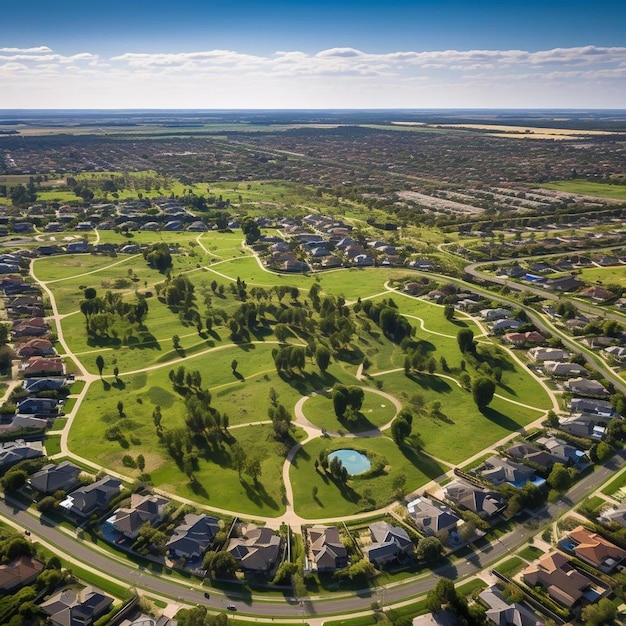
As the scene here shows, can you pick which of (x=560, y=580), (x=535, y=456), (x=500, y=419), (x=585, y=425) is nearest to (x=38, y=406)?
(x=500, y=419)

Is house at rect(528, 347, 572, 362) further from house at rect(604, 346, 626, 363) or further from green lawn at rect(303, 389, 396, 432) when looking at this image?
green lawn at rect(303, 389, 396, 432)

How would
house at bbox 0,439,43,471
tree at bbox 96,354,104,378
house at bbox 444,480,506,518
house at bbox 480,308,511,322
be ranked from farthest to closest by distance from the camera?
house at bbox 480,308,511,322 < tree at bbox 96,354,104,378 < house at bbox 0,439,43,471 < house at bbox 444,480,506,518

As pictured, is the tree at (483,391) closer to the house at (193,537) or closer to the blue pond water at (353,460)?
the blue pond water at (353,460)

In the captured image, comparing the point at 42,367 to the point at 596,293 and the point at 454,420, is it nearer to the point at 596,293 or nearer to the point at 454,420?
the point at 454,420

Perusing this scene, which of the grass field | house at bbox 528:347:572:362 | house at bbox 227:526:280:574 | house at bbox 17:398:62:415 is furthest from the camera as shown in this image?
the grass field

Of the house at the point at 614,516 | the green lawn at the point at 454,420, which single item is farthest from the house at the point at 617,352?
the house at the point at 614,516

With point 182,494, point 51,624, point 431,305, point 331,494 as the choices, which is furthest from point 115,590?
point 431,305

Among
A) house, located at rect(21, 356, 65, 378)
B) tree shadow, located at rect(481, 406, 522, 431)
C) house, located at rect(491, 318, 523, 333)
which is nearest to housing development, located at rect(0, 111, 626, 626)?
tree shadow, located at rect(481, 406, 522, 431)
